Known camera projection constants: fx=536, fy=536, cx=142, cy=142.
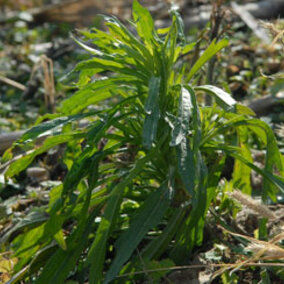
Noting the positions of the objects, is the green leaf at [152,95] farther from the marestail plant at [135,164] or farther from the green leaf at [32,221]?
the green leaf at [32,221]

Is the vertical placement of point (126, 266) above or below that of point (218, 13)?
below

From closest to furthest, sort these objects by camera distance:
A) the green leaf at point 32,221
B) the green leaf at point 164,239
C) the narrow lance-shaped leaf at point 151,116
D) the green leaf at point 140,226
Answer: the narrow lance-shaped leaf at point 151,116, the green leaf at point 140,226, the green leaf at point 164,239, the green leaf at point 32,221

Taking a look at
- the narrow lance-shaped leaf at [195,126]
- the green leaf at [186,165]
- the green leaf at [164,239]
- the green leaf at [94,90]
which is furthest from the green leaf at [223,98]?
the green leaf at [164,239]

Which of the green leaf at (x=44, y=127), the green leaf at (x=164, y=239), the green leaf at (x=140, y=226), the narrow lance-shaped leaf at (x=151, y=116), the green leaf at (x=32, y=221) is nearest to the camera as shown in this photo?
the narrow lance-shaped leaf at (x=151, y=116)

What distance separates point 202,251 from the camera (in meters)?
2.62

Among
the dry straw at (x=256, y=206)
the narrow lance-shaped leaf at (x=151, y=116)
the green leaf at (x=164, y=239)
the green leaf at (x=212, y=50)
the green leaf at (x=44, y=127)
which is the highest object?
the green leaf at (x=212, y=50)

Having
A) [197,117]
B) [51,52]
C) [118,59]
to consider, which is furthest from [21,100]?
[197,117]

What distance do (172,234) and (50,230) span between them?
55cm

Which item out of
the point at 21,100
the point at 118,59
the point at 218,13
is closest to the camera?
the point at 118,59

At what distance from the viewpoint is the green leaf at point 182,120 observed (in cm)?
200

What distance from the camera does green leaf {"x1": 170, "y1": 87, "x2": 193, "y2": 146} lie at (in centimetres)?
200

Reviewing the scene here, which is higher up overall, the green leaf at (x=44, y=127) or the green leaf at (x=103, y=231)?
the green leaf at (x=44, y=127)

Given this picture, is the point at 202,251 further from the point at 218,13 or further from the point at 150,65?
the point at 218,13

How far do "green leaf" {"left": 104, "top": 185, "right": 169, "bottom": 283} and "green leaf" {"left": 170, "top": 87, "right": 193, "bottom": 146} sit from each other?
312 mm
